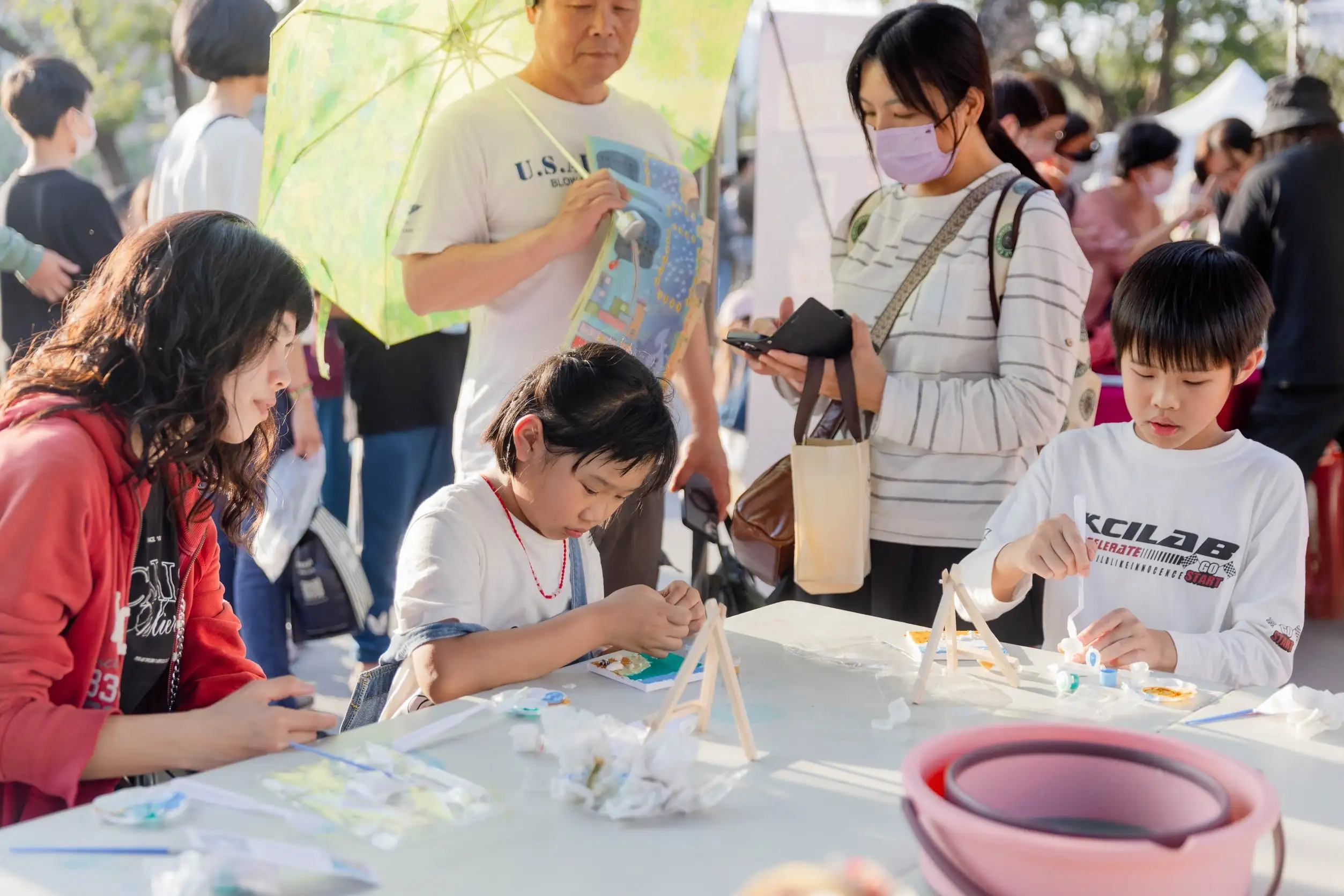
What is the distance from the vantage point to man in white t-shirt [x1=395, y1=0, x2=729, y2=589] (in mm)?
2227

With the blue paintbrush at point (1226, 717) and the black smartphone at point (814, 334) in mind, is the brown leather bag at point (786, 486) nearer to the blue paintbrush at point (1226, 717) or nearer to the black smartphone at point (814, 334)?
the black smartphone at point (814, 334)

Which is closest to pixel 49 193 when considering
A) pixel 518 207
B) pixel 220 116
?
pixel 220 116

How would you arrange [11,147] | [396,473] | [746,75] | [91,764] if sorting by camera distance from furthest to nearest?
[746,75] < [11,147] < [396,473] < [91,764]

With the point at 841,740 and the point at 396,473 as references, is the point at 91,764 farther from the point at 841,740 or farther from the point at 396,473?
the point at 396,473

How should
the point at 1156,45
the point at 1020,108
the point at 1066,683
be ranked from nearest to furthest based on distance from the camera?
the point at 1066,683
the point at 1020,108
the point at 1156,45

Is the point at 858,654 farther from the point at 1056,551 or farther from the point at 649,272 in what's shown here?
the point at 649,272

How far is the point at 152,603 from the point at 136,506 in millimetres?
143

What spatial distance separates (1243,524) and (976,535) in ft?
1.58

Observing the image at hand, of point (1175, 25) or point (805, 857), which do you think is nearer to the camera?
point (805, 857)

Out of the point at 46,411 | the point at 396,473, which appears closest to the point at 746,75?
the point at 396,473

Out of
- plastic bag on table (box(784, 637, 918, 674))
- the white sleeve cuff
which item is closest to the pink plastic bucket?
plastic bag on table (box(784, 637, 918, 674))

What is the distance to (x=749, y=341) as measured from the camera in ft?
7.57

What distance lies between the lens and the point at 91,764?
1.31 m

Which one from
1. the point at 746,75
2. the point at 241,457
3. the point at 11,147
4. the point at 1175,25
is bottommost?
the point at 241,457
